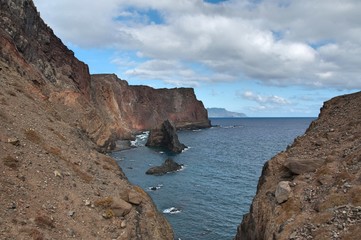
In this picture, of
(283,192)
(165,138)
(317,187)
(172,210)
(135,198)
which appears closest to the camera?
(317,187)

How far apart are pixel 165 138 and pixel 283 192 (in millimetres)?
104376

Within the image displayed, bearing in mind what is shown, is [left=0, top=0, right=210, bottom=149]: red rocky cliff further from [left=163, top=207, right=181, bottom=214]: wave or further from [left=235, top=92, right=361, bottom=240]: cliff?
[left=235, top=92, right=361, bottom=240]: cliff

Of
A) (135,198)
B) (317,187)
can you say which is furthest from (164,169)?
(317,187)

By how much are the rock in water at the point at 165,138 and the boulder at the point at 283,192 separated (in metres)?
96.7

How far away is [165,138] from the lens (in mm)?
125938

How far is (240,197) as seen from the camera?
6500cm

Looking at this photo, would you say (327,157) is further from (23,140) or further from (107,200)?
(23,140)

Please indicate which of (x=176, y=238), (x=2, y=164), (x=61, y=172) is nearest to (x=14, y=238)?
(x=2, y=164)

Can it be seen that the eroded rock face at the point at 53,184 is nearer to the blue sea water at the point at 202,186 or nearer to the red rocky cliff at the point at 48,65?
the red rocky cliff at the point at 48,65

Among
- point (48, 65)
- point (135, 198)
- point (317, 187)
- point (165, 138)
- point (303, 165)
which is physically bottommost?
point (165, 138)

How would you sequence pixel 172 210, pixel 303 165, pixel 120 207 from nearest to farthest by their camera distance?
pixel 303 165
pixel 120 207
pixel 172 210

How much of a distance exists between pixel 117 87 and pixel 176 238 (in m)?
138

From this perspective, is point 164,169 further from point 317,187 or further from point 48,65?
point 317,187

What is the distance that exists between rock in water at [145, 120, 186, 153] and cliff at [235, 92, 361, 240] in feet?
299
